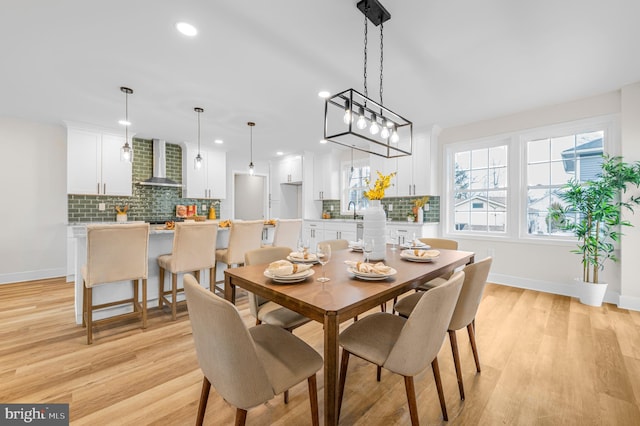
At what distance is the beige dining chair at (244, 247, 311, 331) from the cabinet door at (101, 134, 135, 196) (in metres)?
3.99

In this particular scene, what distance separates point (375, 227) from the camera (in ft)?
6.36

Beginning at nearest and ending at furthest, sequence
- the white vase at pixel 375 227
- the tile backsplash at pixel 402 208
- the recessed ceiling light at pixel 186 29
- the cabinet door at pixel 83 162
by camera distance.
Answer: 1. the white vase at pixel 375 227
2. the recessed ceiling light at pixel 186 29
3. the cabinet door at pixel 83 162
4. the tile backsplash at pixel 402 208

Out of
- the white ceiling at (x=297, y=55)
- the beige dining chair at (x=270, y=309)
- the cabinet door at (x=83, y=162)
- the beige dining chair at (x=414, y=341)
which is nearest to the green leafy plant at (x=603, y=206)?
the white ceiling at (x=297, y=55)

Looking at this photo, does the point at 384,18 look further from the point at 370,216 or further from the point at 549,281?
the point at 549,281

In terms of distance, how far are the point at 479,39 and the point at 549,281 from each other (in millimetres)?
3312

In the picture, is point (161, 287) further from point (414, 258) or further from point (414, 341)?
point (414, 341)

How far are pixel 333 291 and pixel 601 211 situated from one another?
3535 millimetres

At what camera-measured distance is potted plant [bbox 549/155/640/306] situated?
305 centimetres

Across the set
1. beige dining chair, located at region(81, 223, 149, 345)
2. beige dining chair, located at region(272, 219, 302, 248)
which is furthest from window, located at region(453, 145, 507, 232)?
beige dining chair, located at region(81, 223, 149, 345)

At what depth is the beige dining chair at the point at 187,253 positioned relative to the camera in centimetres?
277

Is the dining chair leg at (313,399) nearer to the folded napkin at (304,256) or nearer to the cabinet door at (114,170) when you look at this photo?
the folded napkin at (304,256)

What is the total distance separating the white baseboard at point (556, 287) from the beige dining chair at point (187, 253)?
404 cm

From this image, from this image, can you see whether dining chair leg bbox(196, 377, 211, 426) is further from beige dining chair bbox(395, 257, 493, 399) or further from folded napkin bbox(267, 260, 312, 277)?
beige dining chair bbox(395, 257, 493, 399)

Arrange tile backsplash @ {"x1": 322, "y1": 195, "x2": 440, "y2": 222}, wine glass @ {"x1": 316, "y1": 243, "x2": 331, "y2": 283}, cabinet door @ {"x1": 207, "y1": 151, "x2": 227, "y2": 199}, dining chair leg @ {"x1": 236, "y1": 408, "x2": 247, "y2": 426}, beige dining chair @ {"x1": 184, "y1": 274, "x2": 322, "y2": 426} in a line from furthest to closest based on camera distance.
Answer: cabinet door @ {"x1": 207, "y1": 151, "x2": 227, "y2": 199}
tile backsplash @ {"x1": 322, "y1": 195, "x2": 440, "y2": 222}
wine glass @ {"x1": 316, "y1": 243, "x2": 331, "y2": 283}
dining chair leg @ {"x1": 236, "y1": 408, "x2": 247, "y2": 426}
beige dining chair @ {"x1": 184, "y1": 274, "x2": 322, "y2": 426}
